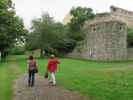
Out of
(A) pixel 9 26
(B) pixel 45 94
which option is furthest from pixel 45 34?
(B) pixel 45 94

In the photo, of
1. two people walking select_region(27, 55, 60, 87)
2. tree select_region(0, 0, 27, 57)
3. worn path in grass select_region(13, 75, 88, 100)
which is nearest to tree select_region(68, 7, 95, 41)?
tree select_region(0, 0, 27, 57)

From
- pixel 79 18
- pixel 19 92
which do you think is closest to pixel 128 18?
pixel 79 18

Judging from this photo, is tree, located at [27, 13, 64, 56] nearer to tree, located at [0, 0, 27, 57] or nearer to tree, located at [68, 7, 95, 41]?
tree, located at [0, 0, 27, 57]

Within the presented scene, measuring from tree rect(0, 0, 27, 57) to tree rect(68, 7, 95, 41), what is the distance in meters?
13.2

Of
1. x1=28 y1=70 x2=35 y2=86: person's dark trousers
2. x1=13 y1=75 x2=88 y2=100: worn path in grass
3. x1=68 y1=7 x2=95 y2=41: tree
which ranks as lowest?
x1=13 y1=75 x2=88 y2=100: worn path in grass

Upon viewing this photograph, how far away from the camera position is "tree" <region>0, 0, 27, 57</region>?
194 ft

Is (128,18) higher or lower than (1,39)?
higher

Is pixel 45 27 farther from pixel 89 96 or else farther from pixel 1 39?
pixel 89 96

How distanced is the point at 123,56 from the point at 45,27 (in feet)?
56.1

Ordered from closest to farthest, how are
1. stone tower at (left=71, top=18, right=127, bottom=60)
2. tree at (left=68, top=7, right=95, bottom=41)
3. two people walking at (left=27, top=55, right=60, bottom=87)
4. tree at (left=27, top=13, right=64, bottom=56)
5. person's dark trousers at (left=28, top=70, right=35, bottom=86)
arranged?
1. two people walking at (left=27, top=55, right=60, bottom=87)
2. person's dark trousers at (left=28, top=70, right=35, bottom=86)
3. stone tower at (left=71, top=18, right=127, bottom=60)
4. tree at (left=27, top=13, right=64, bottom=56)
5. tree at (left=68, top=7, right=95, bottom=41)

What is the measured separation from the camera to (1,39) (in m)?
59.2

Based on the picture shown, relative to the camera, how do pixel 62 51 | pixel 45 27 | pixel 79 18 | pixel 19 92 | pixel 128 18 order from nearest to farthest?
pixel 19 92
pixel 45 27
pixel 62 51
pixel 128 18
pixel 79 18

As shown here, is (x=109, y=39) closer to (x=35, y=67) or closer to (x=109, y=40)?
(x=109, y=40)

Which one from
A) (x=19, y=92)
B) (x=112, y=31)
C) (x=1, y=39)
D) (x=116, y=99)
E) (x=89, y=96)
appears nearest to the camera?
(x=116, y=99)
